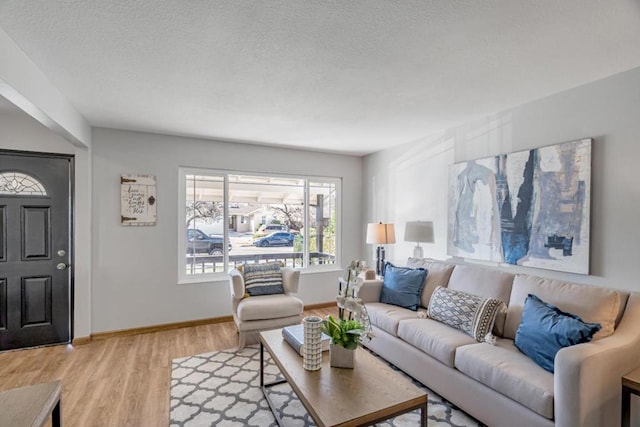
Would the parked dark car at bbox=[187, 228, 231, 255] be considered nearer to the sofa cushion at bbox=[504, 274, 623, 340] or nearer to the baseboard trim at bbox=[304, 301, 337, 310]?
the baseboard trim at bbox=[304, 301, 337, 310]

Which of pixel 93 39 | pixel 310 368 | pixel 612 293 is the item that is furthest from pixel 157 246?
pixel 612 293

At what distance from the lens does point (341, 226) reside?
197 inches

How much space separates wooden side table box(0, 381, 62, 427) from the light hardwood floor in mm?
801

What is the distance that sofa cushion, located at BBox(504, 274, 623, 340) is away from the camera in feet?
6.48

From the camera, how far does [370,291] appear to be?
332cm

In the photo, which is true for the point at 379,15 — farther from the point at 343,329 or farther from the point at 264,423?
the point at 264,423

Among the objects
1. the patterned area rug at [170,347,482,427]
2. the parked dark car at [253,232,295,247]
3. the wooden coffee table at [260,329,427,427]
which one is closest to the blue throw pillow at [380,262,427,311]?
the patterned area rug at [170,347,482,427]

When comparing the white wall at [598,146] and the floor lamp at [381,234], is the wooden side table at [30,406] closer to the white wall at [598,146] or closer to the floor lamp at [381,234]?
the white wall at [598,146]

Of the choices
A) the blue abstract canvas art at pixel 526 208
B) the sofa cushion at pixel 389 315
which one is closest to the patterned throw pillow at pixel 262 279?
the sofa cushion at pixel 389 315

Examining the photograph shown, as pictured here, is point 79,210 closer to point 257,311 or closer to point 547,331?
point 257,311

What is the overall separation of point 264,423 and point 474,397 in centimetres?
140

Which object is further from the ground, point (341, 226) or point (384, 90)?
point (384, 90)

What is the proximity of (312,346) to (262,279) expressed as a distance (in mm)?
1865

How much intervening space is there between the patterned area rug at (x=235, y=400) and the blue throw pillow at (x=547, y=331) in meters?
0.62
